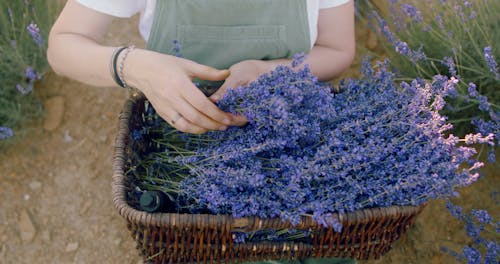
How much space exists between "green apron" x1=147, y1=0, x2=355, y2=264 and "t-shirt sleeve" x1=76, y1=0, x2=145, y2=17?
8 cm

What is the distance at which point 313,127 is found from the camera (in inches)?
45.3

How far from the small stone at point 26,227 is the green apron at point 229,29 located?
1139 mm

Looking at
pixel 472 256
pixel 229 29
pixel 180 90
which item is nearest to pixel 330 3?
pixel 229 29

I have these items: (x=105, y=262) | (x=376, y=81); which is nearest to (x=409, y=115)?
(x=376, y=81)

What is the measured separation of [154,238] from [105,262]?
102 centimetres

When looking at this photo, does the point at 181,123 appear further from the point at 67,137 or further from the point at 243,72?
the point at 67,137

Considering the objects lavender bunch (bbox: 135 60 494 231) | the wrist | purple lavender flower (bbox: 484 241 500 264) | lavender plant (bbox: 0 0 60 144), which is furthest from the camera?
lavender plant (bbox: 0 0 60 144)

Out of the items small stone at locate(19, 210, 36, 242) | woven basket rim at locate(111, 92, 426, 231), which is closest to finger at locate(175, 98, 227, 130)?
woven basket rim at locate(111, 92, 426, 231)

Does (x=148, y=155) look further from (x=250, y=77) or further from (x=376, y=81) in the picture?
(x=376, y=81)

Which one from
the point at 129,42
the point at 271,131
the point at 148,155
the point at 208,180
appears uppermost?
the point at 271,131

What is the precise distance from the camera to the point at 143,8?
151cm

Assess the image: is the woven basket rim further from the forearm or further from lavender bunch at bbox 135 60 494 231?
the forearm

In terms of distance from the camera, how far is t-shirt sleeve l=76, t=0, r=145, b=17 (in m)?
1.39

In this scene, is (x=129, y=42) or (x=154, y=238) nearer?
(x=154, y=238)
